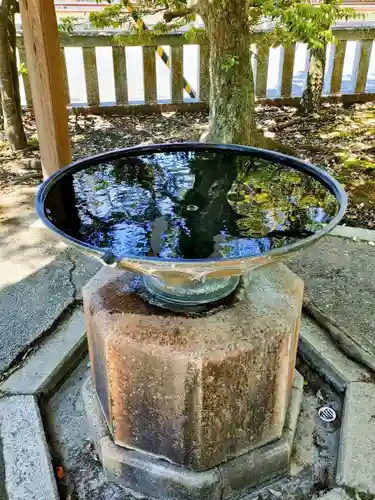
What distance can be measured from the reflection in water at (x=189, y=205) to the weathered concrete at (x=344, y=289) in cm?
53

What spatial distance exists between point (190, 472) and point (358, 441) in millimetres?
736

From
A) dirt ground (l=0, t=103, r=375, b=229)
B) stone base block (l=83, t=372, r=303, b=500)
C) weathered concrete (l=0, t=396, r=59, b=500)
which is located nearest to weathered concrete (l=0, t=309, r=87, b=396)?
weathered concrete (l=0, t=396, r=59, b=500)

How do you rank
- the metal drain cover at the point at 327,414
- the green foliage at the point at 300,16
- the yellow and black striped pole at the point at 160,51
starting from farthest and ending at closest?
1. the yellow and black striped pole at the point at 160,51
2. the green foliage at the point at 300,16
3. the metal drain cover at the point at 327,414

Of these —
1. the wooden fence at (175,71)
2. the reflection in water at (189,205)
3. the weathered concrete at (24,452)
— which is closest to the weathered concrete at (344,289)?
the reflection in water at (189,205)

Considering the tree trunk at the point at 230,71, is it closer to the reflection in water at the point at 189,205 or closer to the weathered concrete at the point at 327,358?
the reflection in water at the point at 189,205

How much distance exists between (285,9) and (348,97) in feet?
10.6

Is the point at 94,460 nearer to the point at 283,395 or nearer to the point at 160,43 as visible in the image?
the point at 283,395

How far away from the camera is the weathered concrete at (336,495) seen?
184 cm

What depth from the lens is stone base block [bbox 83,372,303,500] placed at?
6.23 ft

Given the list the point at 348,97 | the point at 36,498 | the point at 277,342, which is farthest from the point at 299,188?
the point at 348,97

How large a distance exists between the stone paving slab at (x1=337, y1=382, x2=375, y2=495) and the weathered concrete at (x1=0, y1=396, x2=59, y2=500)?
3.79ft

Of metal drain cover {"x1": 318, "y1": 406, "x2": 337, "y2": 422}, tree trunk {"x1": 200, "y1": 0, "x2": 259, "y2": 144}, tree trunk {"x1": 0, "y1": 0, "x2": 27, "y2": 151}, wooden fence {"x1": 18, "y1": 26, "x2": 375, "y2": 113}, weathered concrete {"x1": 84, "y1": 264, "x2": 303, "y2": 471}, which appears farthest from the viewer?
wooden fence {"x1": 18, "y1": 26, "x2": 375, "y2": 113}

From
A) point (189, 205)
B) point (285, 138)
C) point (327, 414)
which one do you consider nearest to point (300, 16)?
point (285, 138)

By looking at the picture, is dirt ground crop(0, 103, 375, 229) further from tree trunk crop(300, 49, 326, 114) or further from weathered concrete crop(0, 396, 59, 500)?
weathered concrete crop(0, 396, 59, 500)
